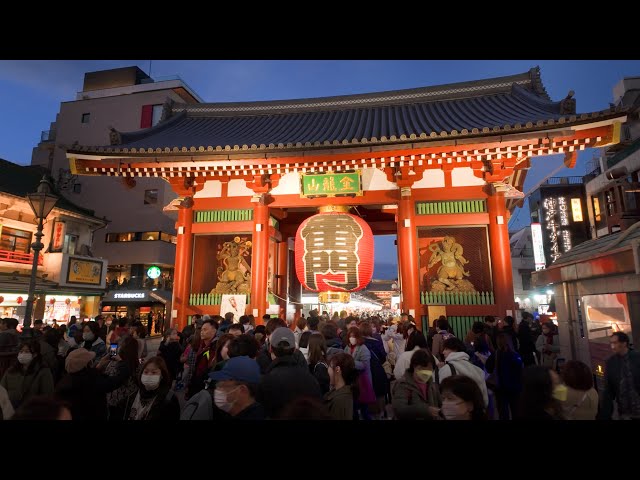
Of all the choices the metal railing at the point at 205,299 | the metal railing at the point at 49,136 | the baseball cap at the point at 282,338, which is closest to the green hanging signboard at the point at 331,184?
the metal railing at the point at 205,299

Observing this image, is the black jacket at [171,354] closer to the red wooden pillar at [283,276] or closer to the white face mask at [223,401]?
the white face mask at [223,401]

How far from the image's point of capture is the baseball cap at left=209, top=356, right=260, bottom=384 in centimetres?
316

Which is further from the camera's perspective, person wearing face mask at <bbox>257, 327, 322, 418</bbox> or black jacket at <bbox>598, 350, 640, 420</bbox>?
black jacket at <bbox>598, 350, 640, 420</bbox>

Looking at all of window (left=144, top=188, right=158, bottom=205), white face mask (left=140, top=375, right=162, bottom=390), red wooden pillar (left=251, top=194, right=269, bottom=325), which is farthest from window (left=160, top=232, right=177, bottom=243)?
→ white face mask (left=140, top=375, right=162, bottom=390)

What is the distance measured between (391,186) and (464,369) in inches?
327

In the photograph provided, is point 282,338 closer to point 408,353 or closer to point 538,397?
point 408,353

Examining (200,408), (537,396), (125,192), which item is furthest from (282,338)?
(125,192)

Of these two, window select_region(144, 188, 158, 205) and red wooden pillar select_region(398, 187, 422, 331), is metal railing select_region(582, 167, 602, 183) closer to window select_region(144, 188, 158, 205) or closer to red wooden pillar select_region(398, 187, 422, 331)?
red wooden pillar select_region(398, 187, 422, 331)

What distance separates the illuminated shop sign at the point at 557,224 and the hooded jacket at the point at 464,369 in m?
22.7

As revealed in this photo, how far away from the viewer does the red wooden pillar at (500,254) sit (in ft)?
33.4

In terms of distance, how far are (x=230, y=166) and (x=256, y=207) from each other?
1512 mm

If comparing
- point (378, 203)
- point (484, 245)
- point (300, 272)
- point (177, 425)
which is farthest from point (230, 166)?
point (177, 425)

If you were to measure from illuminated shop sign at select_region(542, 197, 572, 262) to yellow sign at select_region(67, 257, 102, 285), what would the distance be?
28796mm

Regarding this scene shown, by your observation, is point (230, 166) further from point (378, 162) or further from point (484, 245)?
point (484, 245)
